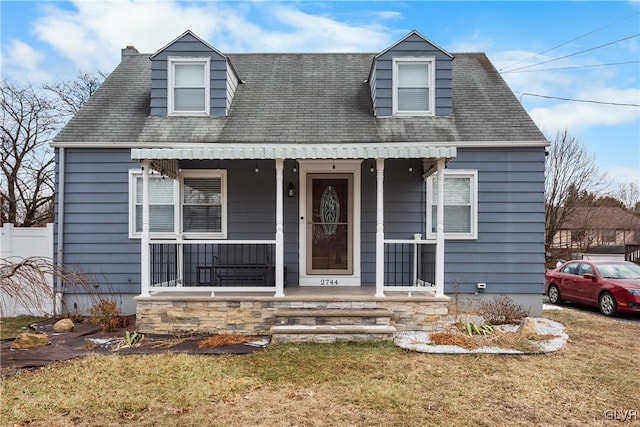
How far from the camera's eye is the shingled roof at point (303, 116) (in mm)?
7910

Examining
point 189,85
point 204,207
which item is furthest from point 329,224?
point 189,85

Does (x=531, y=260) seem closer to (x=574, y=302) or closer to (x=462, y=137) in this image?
(x=462, y=137)

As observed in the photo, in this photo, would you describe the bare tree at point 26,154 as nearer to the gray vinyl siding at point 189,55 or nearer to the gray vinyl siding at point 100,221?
the gray vinyl siding at point 100,221

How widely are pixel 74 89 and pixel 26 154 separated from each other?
3533mm

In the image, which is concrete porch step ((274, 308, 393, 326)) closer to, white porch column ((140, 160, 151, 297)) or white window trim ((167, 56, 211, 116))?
white porch column ((140, 160, 151, 297))

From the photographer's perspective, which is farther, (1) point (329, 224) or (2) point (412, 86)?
(2) point (412, 86)

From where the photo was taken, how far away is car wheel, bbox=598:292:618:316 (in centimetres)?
873

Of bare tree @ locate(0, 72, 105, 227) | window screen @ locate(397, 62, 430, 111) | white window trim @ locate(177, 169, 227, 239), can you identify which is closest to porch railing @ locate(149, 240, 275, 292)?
white window trim @ locate(177, 169, 227, 239)

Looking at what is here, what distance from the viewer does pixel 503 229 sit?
7.88 meters

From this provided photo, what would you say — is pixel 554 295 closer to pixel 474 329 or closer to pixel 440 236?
pixel 474 329

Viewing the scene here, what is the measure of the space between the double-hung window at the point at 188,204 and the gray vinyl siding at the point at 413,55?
3468 millimetres

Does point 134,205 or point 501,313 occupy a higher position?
point 134,205

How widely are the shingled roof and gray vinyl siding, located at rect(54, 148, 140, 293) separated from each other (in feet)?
1.35

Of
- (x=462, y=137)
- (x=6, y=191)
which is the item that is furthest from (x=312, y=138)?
(x=6, y=191)
